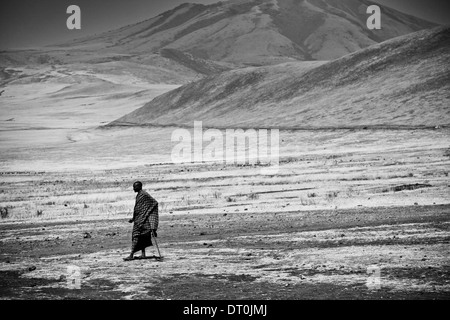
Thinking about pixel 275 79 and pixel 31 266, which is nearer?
pixel 31 266

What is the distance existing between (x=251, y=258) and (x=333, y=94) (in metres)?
75.7

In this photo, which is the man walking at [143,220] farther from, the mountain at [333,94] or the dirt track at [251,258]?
the mountain at [333,94]

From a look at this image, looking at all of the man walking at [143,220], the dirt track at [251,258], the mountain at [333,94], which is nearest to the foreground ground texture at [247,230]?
the dirt track at [251,258]

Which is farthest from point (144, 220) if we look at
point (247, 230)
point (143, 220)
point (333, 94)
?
point (333, 94)

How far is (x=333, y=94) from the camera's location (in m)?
89.8

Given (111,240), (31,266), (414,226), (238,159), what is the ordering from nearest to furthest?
1. (31,266)
2. (414,226)
3. (111,240)
4. (238,159)

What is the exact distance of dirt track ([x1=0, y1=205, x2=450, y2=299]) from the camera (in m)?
12.7

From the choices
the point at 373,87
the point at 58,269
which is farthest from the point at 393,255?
the point at 373,87

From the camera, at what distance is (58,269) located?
15.8 metres

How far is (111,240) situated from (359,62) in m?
83.7

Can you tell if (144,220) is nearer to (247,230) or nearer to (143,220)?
(143,220)

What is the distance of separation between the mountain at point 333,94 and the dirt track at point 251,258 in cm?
4523
